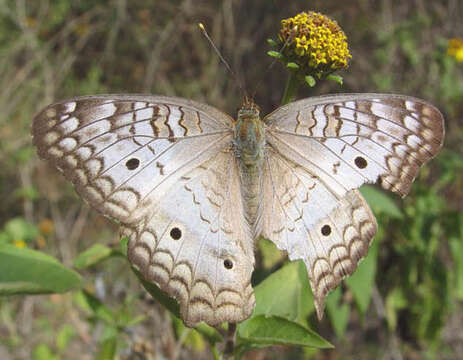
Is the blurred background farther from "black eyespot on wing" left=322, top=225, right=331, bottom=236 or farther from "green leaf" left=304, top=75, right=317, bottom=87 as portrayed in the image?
"green leaf" left=304, top=75, right=317, bottom=87

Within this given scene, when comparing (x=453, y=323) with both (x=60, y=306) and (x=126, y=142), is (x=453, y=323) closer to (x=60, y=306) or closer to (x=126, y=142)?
(x=60, y=306)

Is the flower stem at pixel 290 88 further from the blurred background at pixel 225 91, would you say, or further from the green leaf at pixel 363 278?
the blurred background at pixel 225 91

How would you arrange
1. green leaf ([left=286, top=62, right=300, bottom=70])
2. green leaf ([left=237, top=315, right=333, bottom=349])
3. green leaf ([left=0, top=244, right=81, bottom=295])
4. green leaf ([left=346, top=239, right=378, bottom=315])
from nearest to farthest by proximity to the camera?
1. green leaf ([left=237, top=315, right=333, bottom=349])
2. green leaf ([left=0, top=244, right=81, bottom=295])
3. green leaf ([left=286, top=62, right=300, bottom=70])
4. green leaf ([left=346, top=239, right=378, bottom=315])

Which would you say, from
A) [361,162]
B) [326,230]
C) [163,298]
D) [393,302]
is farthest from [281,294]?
[393,302]

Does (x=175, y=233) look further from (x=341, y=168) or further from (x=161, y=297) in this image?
(x=341, y=168)

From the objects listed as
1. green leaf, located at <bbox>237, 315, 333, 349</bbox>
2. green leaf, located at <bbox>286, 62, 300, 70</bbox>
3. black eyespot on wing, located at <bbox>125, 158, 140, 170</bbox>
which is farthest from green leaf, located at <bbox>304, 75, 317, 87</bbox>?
green leaf, located at <bbox>237, 315, 333, 349</bbox>

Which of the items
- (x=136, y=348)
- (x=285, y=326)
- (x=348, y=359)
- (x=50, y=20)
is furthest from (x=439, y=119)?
(x=50, y=20)
